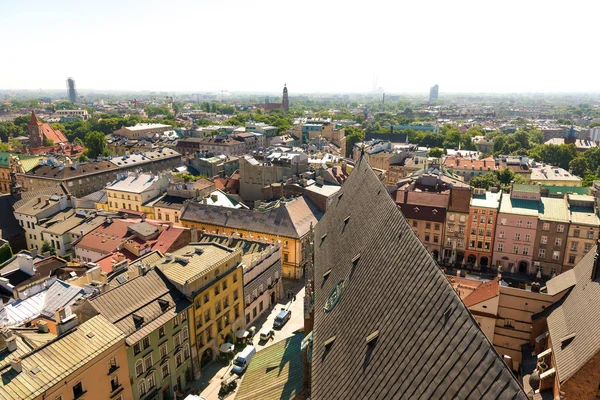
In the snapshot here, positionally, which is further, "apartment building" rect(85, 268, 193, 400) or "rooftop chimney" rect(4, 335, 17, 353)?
"apartment building" rect(85, 268, 193, 400)

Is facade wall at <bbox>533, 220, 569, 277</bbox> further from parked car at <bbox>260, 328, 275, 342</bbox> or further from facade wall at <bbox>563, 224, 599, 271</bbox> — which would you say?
parked car at <bbox>260, 328, 275, 342</bbox>

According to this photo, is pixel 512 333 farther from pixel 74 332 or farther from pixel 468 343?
pixel 74 332

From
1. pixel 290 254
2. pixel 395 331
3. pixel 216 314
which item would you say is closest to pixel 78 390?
pixel 216 314

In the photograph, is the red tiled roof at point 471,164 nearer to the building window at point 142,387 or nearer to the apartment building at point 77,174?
the apartment building at point 77,174

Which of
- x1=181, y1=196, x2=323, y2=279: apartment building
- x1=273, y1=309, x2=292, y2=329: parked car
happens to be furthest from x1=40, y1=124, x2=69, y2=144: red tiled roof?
x1=273, y1=309, x2=292, y2=329: parked car

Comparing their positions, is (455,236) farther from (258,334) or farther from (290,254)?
(258,334)

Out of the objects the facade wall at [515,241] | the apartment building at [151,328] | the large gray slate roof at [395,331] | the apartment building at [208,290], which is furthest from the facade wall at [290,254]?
the large gray slate roof at [395,331]
